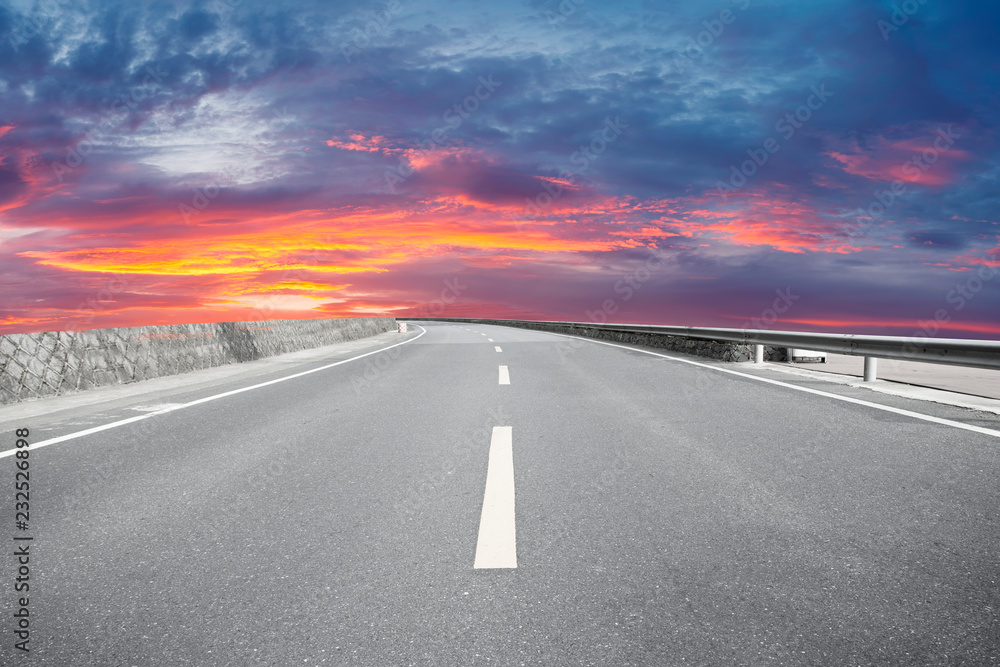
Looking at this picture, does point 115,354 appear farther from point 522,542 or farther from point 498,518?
point 522,542

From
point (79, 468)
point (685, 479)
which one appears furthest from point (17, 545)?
point (685, 479)

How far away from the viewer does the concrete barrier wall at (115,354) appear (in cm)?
875

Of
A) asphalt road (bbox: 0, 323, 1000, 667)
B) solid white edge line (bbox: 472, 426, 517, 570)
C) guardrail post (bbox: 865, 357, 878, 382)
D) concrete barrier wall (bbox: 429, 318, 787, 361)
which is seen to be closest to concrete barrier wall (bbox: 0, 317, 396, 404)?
asphalt road (bbox: 0, 323, 1000, 667)

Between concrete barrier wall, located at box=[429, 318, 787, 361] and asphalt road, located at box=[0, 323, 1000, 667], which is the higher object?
concrete barrier wall, located at box=[429, 318, 787, 361]

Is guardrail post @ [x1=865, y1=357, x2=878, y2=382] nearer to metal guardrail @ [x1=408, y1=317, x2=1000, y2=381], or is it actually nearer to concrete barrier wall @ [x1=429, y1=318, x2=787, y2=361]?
metal guardrail @ [x1=408, y1=317, x2=1000, y2=381]

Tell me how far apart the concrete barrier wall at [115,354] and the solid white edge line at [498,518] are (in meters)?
7.56

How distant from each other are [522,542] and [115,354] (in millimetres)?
10156

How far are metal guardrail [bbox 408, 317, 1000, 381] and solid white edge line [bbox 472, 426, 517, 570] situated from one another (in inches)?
243

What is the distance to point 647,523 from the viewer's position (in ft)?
11.7

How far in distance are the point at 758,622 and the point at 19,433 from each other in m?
7.11

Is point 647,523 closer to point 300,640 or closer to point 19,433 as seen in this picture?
point 300,640

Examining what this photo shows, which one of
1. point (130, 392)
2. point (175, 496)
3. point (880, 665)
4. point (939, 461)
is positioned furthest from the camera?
point (130, 392)

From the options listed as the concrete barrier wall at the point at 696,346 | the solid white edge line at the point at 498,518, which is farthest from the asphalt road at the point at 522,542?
the concrete barrier wall at the point at 696,346

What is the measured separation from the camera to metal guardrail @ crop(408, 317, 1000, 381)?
24.7 ft
